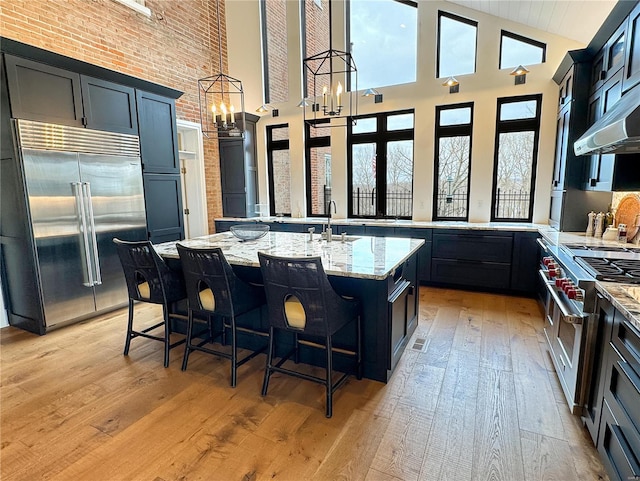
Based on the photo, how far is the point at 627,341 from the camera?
4.91ft

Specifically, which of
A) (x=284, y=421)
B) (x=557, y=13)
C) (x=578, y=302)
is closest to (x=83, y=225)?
(x=284, y=421)

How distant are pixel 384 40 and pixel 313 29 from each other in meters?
1.60

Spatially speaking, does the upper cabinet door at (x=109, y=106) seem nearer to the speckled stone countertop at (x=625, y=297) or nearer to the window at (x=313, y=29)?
the window at (x=313, y=29)

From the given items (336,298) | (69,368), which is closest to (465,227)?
(336,298)

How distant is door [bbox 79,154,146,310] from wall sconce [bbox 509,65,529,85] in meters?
4.75

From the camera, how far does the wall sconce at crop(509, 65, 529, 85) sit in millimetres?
4059

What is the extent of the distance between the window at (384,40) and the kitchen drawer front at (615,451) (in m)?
4.69

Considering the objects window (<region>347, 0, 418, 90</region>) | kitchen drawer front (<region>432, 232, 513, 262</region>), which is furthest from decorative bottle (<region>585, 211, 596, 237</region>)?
window (<region>347, 0, 418, 90</region>)

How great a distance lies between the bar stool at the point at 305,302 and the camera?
1.99 meters

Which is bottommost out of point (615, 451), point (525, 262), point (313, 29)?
point (615, 451)

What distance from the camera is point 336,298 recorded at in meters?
2.09

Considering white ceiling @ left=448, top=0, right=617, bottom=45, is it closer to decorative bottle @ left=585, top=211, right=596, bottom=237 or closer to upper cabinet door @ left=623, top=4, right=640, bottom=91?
upper cabinet door @ left=623, top=4, right=640, bottom=91

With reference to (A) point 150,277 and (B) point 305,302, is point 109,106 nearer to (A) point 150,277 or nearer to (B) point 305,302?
(A) point 150,277

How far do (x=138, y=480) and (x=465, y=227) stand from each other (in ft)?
13.6
